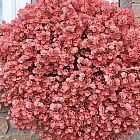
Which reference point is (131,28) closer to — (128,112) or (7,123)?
(128,112)

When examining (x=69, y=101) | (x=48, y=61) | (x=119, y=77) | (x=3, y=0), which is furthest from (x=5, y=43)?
(x=3, y=0)

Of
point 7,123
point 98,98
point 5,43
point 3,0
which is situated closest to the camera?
point 98,98

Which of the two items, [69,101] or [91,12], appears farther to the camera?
[91,12]

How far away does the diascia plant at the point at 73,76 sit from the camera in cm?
221

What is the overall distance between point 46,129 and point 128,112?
52cm

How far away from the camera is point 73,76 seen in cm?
222

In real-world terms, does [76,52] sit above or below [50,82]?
above

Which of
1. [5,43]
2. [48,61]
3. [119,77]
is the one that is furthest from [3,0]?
[119,77]

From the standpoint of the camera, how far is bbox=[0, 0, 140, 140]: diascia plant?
221 cm

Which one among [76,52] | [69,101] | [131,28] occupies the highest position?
[131,28]

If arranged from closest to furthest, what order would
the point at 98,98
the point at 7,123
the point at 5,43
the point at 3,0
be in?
1. the point at 98,98
2. the point at 5,43
3. the point at 7,123
4. the point at 3,0

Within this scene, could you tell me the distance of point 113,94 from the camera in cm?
222

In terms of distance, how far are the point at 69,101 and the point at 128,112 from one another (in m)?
0.37

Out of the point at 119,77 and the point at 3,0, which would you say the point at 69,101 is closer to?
the point at 119,77
